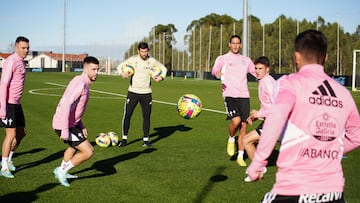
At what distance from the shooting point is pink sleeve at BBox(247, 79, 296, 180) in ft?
10.6

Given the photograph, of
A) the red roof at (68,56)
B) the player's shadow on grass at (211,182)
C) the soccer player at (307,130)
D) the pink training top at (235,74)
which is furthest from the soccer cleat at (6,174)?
the red roof at (68,56)

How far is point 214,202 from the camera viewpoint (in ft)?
21.1

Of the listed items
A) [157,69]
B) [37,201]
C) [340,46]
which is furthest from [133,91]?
[340,46]

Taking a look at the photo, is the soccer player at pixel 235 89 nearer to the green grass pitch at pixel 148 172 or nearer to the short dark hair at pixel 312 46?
the green grass pitch at pixel 148 172

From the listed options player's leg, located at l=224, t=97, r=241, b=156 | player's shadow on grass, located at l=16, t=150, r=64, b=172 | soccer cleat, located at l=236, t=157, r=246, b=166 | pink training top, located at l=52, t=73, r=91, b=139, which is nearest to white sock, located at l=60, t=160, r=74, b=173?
pink training top, located at l=52, t=73, r=91, b=139

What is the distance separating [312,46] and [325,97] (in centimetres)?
39

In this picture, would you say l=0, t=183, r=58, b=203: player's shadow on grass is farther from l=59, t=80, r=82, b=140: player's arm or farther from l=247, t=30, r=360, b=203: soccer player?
l=247, t=30, r=360, b=203: soccer player

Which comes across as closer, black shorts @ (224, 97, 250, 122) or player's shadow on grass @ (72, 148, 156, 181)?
player's shadow on grass @ (72, 148, 156, 181)

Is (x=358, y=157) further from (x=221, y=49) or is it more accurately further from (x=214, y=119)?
(x=221, y=49)

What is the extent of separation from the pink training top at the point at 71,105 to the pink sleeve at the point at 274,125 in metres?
4.13

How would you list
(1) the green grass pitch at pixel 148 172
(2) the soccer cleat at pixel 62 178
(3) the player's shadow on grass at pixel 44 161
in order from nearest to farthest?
(1) the green grass pitch at pixel 148 172 → (2) the soccer cleat at pixel 62 178 → (3) the player's shadow on grass at pixel 44 161

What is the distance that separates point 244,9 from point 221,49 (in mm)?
36426

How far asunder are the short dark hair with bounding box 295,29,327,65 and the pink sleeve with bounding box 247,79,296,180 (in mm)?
306

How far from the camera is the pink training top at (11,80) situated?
25.4ft
